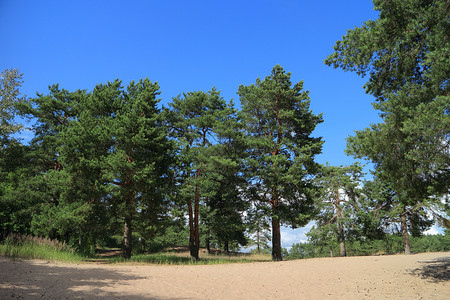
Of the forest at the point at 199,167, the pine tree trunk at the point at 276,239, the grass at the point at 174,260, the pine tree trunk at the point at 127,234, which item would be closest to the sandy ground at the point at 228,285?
the forest at the point at 199,167

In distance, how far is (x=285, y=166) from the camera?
21.2 metres

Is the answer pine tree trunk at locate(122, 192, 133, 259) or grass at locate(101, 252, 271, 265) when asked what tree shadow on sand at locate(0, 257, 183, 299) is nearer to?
grass at locate(101, 252, 271, 265)

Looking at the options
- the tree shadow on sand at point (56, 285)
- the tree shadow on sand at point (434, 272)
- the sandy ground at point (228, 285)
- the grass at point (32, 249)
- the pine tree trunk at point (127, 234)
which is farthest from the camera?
the pine tree trunk at point (127, 234)

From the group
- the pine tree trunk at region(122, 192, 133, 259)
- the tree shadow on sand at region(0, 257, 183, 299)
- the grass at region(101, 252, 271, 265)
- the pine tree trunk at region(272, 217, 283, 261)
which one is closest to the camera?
the tree shadow on sand at region(0, 257, 183, 299)

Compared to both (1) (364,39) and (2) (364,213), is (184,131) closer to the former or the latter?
(1) (364,39)

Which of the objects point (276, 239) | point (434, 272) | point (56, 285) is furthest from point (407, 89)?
point (276, 239)

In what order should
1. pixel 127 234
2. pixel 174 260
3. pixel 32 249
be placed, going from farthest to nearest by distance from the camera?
1. pixel 174 260
2. pixel 127 234
3. pixel 32 249

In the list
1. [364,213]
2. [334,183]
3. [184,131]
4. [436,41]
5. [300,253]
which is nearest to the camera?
[436,41]

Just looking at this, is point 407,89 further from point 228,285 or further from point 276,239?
point 276,239

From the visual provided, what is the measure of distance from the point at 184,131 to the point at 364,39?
16.8 m

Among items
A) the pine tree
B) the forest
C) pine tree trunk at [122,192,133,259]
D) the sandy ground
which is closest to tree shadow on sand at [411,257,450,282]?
the sandy ground

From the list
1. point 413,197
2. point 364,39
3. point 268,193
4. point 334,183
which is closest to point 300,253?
point 334,183

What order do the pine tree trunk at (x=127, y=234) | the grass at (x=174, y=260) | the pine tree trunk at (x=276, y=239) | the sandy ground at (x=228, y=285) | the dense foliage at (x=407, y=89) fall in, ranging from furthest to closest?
the pine tree trunk at (x=276, y=239) < the pine tree trunk at (x=127, y=234) < the grass at (x=174, y=260) < the dense foliage at (x=407, y=89) < the sandy ground at (x=228, y=285)

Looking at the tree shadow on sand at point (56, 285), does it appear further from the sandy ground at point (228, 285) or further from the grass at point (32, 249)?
the grass at point (32, 249)
